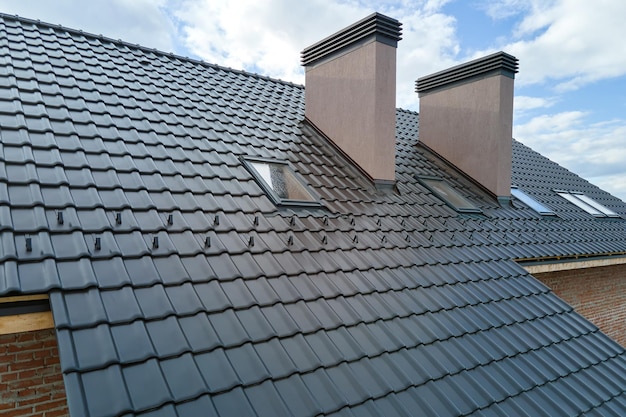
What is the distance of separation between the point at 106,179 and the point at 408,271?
296cm

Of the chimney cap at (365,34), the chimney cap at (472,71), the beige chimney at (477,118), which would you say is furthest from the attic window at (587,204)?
the chimney cap at (365,34)

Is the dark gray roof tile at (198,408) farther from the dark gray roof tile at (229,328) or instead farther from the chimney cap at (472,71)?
the chimney cap at (472,71)

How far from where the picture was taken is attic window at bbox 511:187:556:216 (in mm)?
7739

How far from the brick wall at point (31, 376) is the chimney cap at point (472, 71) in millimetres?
8121

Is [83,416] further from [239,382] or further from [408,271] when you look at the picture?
[408,271]

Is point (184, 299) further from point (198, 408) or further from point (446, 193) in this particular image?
point (446, 193)

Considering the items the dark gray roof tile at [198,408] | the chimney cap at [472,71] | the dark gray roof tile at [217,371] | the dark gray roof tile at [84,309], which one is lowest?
the dark gray roof tile at [198,408]

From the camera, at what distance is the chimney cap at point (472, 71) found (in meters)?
7.61

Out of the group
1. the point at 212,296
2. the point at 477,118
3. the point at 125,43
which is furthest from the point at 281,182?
the point at 477,118

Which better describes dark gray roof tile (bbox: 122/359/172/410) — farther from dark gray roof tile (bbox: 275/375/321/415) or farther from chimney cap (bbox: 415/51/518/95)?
chimney cap (bbox: 415/51/518/95)

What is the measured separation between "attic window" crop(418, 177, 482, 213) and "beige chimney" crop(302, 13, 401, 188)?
931 mm

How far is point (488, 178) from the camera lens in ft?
25.1

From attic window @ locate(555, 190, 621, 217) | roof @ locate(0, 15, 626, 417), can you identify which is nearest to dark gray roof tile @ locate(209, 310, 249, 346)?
roof @ locate(0, 15, 626, 417)

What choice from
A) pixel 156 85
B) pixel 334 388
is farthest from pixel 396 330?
pixel 156 85
